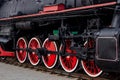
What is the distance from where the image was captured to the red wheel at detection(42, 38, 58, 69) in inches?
392

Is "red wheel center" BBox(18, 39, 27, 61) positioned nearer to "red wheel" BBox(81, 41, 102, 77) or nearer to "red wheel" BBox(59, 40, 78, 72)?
"red wheel" BBox(59, 40, 78, 72)

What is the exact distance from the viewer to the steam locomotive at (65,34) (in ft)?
23.1

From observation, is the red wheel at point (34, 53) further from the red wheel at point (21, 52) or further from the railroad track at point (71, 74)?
the red wheel at point (21, 52)

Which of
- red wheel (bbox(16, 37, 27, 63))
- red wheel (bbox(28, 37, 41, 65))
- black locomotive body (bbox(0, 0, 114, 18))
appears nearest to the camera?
black locomotive body (bbox(0, 0, 114, 18))

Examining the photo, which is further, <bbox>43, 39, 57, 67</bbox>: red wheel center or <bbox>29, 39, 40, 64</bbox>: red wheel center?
<bbox>29, 39, 40, 64</bbox>: red wheel center

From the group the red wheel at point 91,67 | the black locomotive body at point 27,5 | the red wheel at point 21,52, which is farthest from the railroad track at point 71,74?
the black locomotive body at point 27,5

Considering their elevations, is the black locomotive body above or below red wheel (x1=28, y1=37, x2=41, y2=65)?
above

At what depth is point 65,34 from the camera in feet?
30.0

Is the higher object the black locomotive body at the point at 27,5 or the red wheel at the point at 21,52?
the black locomotive body at the point at 27,5

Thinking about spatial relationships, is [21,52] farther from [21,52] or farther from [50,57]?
[50,57]

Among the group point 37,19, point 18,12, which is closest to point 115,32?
point 37,19

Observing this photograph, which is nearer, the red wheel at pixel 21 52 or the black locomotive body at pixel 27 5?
the black locomotive body at pixel 27 5

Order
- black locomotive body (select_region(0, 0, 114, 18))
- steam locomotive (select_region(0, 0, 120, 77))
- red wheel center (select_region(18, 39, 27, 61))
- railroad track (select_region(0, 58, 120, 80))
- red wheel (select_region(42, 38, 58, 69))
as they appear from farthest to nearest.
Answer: red wheel center (select_region(18, 39, 27, 61)), red wheel (select_region(42, 38, 58, 69)), black locomotive body (select_region(0, 0, 114, 18)), railroad track (select_region(0, 58, 120, 80)), steam locomotive (select_region(0, 0, 120, 77))

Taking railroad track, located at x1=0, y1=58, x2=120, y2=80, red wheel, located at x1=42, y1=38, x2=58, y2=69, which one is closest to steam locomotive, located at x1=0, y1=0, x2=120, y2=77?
red wheel, located at x1=42, y1=38, x2=58, y2=69
